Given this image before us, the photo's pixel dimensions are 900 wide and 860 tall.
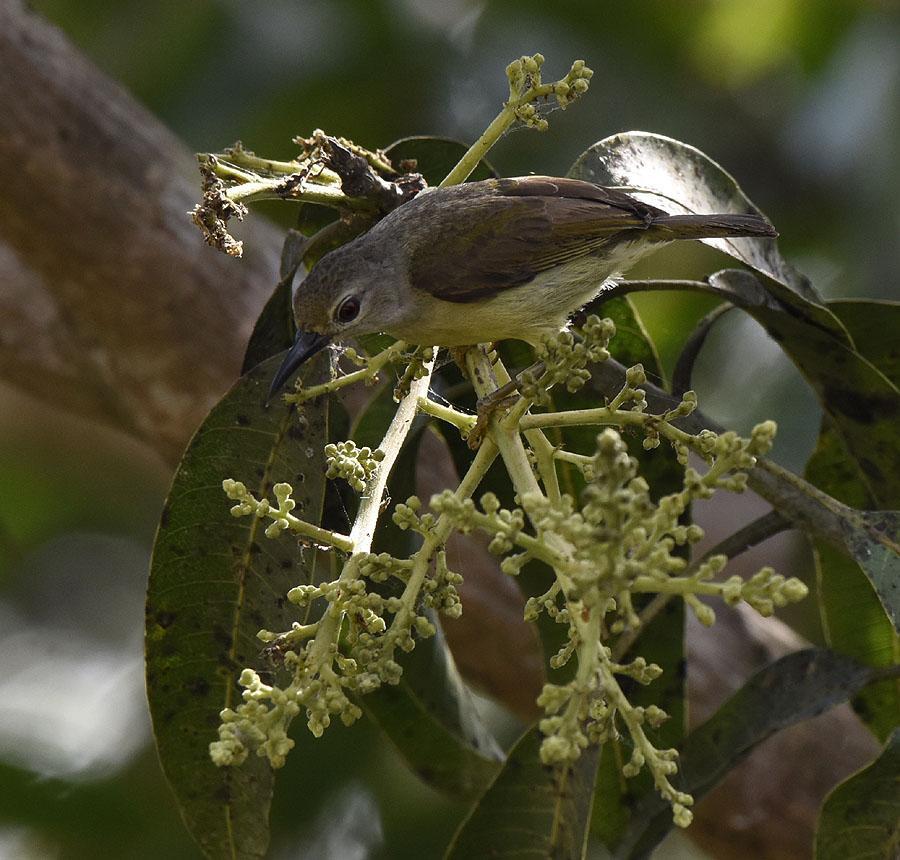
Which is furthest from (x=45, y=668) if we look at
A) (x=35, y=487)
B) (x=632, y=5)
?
(x=632, y=5)

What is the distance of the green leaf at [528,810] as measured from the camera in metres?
2.28

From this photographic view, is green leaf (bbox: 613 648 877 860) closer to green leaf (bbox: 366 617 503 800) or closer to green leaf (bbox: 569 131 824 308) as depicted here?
green leaf (bbox: 366 617 503 800)

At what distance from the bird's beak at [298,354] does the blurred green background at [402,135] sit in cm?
217

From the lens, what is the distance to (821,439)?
2.89m

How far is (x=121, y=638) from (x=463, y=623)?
2.92m

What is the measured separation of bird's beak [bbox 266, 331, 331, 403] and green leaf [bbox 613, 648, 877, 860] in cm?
115

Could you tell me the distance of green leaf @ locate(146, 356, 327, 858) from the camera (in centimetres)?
224

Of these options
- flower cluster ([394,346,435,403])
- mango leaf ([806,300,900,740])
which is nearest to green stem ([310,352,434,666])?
flower cluster ([394,346,435,403])

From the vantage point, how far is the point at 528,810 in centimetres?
234

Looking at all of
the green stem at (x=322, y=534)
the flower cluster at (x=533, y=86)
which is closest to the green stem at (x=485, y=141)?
the flower cluster at (x=533, y=86)

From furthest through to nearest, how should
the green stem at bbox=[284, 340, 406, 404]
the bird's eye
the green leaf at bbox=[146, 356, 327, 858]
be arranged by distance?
the bird's eye → the green leaf at bbox=[146, 356, 327, 858] → the green stem at bbox=[284, 340, 406, 404]

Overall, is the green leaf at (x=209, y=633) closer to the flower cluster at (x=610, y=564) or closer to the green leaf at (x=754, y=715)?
the flower cluster at (x=610, y=564)

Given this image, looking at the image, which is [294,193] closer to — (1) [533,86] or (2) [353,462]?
(1) [533,86]

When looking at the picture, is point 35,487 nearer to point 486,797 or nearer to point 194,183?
point 194,183
